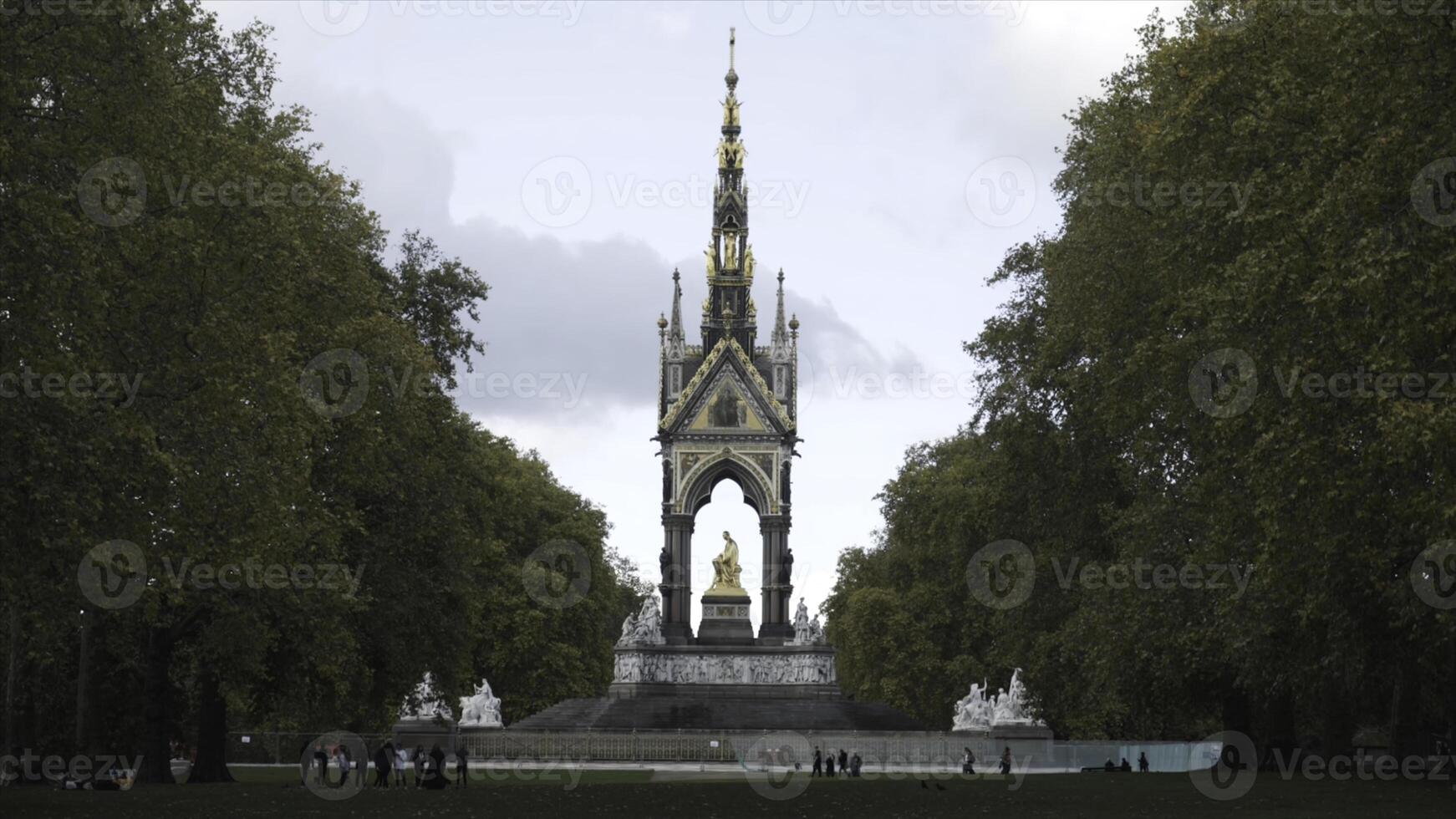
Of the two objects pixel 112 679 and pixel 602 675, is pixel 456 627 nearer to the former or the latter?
pixel 112 679

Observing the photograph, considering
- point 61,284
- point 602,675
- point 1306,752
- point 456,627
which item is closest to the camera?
point 61,284

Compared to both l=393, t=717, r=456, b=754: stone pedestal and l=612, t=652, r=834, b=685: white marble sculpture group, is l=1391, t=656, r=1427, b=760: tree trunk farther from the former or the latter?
l=393, t=717, r=456, b=754: stone pedestal

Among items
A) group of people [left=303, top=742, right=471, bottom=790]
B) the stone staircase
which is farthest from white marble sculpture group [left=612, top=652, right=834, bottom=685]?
group of people [left=303, top=742, right=471, bottom=790]

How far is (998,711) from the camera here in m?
51.7

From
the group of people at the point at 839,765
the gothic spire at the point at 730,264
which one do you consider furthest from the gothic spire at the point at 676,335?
the group of people at the point at 839,765

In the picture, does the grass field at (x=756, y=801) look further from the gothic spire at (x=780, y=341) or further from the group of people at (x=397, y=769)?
the gothic spire at (x=780, y=341)

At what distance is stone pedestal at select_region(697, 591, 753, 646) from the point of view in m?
58.5

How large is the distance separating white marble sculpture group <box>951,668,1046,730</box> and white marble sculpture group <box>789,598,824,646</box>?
5118 mm

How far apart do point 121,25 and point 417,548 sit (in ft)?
57.7

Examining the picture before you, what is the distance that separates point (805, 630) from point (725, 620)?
3.13 metres

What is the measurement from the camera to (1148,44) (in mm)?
37594

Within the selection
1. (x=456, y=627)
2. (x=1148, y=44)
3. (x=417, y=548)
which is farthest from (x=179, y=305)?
(x=1148, y=44)

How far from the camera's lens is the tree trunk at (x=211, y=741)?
3956 centimetres

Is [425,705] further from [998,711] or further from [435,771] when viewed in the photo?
[435,771]
